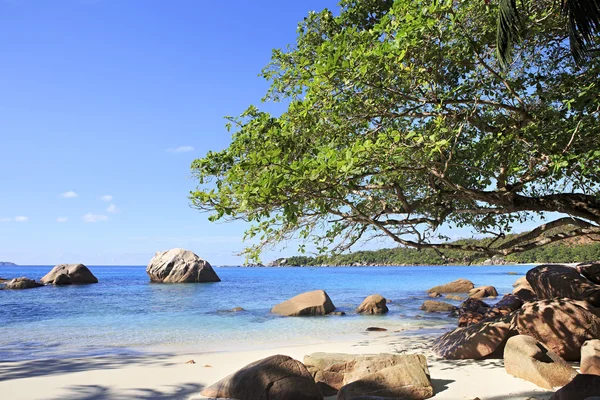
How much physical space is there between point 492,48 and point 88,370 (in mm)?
10403

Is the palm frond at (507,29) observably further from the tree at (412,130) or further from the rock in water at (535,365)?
the rock in water at (535,365)

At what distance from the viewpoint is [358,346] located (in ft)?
36.8

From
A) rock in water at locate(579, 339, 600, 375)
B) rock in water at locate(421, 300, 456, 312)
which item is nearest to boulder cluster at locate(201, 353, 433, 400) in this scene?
rock in water at locate(579, 339, 600, 375)

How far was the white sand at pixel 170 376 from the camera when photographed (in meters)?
6.23

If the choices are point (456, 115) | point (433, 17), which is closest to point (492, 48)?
point (456, 115)

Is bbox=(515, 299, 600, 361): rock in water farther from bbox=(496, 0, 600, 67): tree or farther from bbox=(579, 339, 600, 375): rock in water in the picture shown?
bbox=(496, 0, 600, 67): tree

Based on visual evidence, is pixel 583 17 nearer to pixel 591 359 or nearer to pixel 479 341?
pixel 591 359

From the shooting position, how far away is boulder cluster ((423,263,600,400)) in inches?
237

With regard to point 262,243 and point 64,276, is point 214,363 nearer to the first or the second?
point 262,243

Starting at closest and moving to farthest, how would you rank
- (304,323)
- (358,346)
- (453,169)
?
(453,169) < (358,346) < (304,323)

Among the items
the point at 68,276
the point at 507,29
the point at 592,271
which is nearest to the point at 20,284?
the point at 68,276

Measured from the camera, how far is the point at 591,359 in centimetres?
609

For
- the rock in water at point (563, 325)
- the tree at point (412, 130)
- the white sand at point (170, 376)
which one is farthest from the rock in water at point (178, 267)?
the rock in water at point (563, 325)

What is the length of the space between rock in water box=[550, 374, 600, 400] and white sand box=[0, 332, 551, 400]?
1186 millimetres
